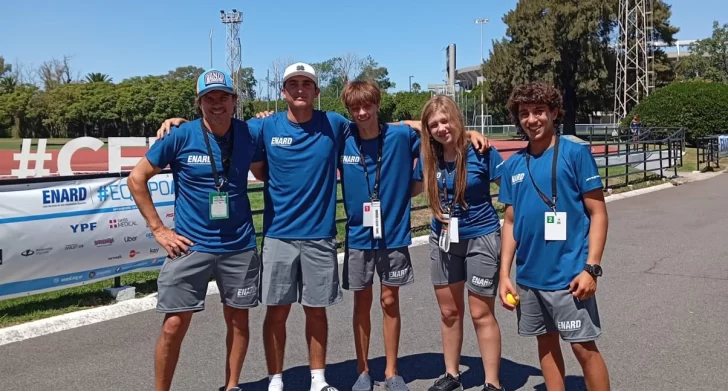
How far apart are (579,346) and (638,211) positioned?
412 inches

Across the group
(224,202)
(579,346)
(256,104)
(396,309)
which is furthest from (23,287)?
(256,104)

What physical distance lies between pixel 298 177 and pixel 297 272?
1.95ft

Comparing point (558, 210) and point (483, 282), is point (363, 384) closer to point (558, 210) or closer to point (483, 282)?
point (483, 282)

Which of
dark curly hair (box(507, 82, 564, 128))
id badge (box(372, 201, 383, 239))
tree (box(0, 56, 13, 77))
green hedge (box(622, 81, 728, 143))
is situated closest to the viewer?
dark curly hair (box(507, 82, 564, 128))

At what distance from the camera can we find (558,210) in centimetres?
322

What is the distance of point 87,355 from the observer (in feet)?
15.7

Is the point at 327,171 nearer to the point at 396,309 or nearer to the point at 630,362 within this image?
the point at 396,309

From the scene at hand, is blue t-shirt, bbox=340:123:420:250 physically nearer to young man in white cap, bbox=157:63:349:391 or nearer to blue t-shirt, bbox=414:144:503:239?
young man in white cap, bbox=157:63:349:391

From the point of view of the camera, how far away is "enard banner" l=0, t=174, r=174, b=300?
18.4ft

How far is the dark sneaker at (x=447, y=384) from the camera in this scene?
4023 millimetres

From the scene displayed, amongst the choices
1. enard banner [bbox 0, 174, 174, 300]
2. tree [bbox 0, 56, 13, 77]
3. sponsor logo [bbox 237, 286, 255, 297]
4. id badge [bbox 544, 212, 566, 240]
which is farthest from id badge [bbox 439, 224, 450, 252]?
tree [bbox 0, 56, 13, 77]

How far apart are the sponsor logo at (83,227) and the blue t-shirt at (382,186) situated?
324 centimetres

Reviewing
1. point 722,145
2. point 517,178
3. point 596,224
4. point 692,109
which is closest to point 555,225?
point 596,224

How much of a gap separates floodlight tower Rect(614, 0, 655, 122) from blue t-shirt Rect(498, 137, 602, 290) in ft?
146
